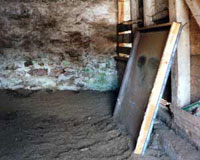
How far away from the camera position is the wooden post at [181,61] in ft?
6.44

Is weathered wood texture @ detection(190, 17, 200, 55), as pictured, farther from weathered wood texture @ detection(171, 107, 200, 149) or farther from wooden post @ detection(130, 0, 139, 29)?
wooden post @ detection(130, 0, 139, 29)

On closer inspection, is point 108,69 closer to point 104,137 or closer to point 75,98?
point 75,98

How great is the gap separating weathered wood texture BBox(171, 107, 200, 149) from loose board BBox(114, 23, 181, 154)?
0.92ft

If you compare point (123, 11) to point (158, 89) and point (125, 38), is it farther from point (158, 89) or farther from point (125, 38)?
point (158, 89)

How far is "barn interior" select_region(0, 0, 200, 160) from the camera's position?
6.37ft

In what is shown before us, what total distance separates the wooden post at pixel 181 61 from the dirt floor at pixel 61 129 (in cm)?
49

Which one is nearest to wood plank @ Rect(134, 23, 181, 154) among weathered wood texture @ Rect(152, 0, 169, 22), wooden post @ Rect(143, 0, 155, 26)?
weathered wood texture @ Rect(152, 0, 169, 22)

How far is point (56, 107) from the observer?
3.23m

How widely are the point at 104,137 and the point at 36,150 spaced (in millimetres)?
678

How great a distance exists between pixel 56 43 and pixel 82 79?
0.81 metres

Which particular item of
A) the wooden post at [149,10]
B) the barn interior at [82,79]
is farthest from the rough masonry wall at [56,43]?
the wooden post at [149,10]

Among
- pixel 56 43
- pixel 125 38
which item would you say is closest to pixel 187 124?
pixel 125 38

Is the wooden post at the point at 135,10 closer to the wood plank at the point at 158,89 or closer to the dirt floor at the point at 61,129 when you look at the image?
the dirt floor at the point at 61,129

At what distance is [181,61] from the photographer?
6.63 feet
